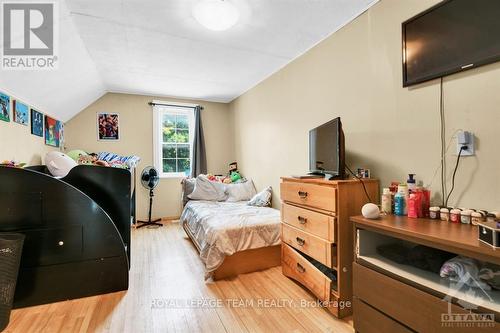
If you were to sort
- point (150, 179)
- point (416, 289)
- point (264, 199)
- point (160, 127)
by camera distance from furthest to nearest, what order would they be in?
point (160, 127), point (150, 179), point (264, 199), point (416, 289)

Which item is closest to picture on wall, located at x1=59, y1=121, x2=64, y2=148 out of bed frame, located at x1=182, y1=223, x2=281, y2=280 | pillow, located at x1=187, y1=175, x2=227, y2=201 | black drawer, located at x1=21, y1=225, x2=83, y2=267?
pillow, located at x1=187, y1=175, x2=227, y2=201

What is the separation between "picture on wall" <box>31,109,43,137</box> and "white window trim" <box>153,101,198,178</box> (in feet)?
5.54

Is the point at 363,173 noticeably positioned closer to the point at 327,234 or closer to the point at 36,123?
the point at 327,234

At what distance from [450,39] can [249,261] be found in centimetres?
233

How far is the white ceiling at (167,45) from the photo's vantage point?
196cm

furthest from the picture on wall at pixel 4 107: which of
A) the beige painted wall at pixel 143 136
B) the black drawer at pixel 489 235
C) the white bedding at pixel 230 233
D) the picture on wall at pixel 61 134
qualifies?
the black drawer at pixel 489 235

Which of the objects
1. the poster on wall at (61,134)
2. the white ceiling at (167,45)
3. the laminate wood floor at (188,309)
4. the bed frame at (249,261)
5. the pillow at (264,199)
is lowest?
the laminate wood floor at (188,309)

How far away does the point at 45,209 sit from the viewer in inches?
72.6

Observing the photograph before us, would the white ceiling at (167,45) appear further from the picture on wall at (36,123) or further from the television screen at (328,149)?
the television screen at (328,149)

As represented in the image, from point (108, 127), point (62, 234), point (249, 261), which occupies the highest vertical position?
point (108, 127)

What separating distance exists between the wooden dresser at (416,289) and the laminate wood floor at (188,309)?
1.27 feet

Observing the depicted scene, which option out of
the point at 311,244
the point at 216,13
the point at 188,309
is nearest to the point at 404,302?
the point at 311,244

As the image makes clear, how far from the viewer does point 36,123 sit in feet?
9.73

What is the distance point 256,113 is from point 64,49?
2505mm
